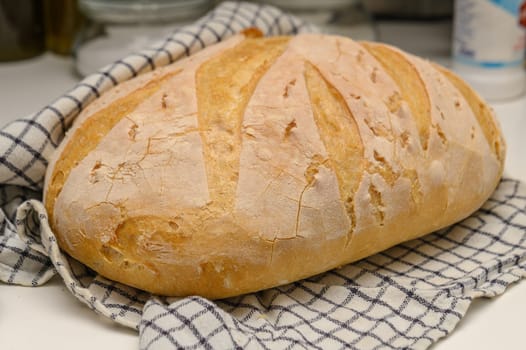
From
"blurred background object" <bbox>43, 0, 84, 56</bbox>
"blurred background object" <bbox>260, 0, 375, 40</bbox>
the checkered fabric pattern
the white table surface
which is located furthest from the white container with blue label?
"blurred background object" <bbox>43, 0, 84, 56</bbox>

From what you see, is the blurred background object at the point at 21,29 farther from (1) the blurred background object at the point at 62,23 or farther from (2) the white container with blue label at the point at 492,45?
(2) the white container with blue label at the point at 492,45

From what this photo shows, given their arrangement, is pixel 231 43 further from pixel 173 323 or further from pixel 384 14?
pixel 384 14

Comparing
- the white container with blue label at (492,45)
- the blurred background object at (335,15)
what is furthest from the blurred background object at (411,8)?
the white container with blue label at (492,45)

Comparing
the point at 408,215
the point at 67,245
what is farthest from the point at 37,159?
the point at 408,215

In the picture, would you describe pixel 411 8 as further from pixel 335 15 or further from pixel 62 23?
pixel 62 23

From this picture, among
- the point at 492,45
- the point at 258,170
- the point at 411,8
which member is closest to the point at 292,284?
the point at 258,170

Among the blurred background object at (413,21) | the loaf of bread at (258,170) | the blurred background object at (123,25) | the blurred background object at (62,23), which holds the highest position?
the loaf of bread at (258,170)

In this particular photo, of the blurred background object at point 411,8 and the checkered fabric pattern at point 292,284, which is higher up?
Result: the checkered fabric pattern at point 292,284
